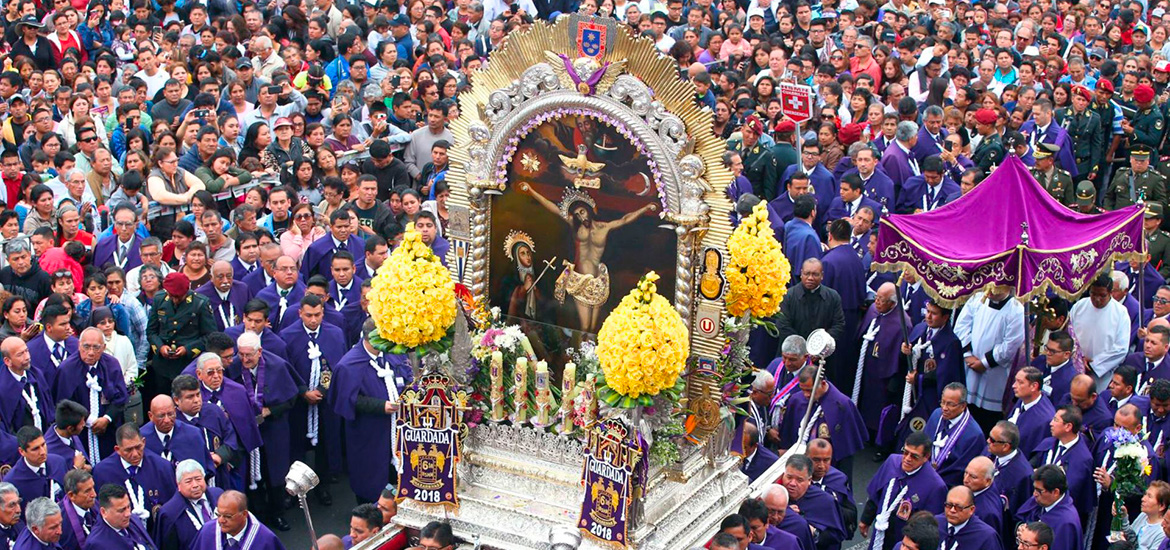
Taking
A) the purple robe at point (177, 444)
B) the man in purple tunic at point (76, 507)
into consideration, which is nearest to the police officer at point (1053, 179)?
the purple robe at point (177, 444)

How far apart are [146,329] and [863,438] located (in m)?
6.68

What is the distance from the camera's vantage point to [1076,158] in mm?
22297

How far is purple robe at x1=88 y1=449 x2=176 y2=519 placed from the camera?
1285 centimetres

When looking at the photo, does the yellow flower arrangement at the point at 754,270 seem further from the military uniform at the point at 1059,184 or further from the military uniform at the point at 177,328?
the military uniform at the point at 1059,184

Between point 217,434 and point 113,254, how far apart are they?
11.6 ft

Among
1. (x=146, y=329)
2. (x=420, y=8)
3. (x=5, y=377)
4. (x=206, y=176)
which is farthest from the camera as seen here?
(x=420, y=8)

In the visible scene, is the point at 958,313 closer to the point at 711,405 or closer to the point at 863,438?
the point at 863,438

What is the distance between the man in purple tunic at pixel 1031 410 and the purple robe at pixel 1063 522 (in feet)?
4.62

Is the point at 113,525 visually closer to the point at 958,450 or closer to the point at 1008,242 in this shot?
the point at 958,450

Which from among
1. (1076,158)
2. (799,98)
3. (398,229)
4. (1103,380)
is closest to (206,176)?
(398,229)

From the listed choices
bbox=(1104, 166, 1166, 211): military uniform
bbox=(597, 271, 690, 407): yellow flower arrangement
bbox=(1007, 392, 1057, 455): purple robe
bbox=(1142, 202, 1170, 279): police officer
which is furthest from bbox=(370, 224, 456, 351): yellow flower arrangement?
bbox=(1104, 166, 1166, 211): military uniform

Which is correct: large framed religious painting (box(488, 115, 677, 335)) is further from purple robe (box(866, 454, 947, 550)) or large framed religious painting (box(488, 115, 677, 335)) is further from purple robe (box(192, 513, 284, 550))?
purple robe (box(866, 454, 947, 550))

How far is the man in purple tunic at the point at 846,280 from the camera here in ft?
54.9

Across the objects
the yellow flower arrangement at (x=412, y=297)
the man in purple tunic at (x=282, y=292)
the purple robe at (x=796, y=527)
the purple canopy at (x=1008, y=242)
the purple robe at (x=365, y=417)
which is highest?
the yellow flower arrangement at (x=412, y=297)
